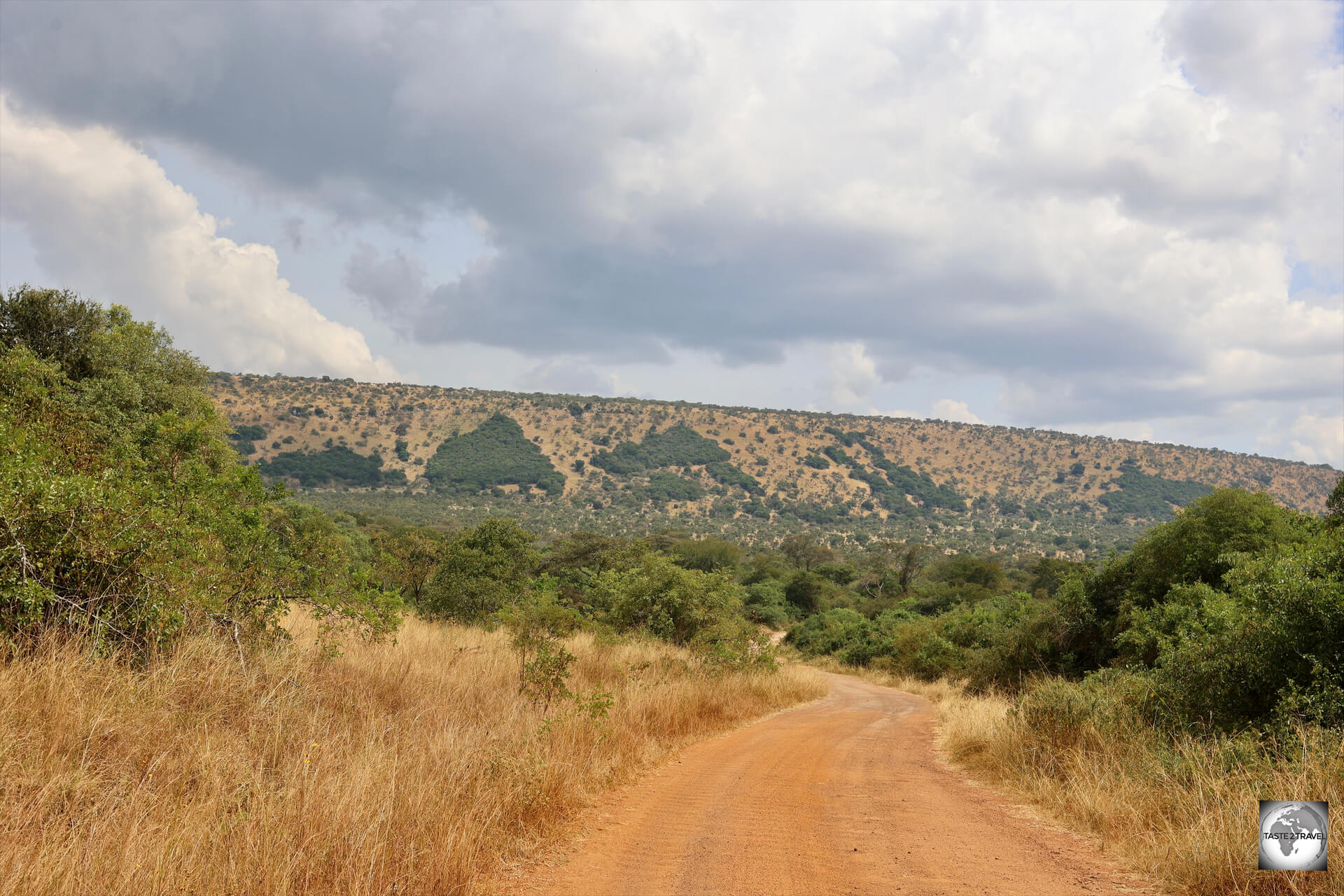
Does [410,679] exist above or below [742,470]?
below

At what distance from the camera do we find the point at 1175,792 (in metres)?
7.00

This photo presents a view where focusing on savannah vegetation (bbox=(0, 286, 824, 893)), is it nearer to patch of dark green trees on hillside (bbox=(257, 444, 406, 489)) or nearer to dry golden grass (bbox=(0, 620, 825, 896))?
dry golden grass (bbox=(0, 620, 825, 896))

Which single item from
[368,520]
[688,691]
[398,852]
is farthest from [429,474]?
[398,852]

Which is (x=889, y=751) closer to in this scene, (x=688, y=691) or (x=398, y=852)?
(x=688, y=691)

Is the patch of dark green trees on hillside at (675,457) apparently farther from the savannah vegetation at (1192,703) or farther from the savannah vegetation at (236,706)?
the savannah vegetation at (236,706)

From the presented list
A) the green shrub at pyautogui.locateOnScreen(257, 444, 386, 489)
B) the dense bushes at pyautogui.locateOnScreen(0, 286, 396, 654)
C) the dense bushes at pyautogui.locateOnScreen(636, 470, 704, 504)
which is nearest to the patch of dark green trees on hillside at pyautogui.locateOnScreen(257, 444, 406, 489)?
the green shrub at pyautogui.locateOnScreen(257, 444, 386, 489)

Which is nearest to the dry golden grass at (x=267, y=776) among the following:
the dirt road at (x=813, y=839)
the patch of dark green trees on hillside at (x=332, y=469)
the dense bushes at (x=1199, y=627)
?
the dirt road at (x=813, y=839)

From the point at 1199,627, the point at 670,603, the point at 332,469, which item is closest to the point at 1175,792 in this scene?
the point at 1199,627

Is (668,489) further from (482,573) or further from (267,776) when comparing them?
(267,776)

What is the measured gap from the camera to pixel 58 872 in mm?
3566

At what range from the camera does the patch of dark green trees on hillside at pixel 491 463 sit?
4717 inches

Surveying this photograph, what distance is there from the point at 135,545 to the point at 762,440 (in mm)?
145528

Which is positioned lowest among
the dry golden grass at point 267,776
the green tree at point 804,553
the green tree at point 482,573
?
the green tree at point 804,553

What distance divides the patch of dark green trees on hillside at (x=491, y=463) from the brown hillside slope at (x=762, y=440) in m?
2.33
